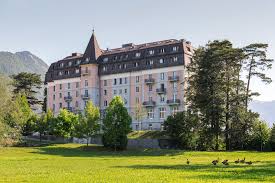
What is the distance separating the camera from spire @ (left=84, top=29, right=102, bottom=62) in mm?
114188

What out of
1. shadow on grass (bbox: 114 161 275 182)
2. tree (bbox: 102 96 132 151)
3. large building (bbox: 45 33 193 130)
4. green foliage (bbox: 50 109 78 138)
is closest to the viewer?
shadow on grass (bbox: 114 161 275 182)

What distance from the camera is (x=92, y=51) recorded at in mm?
115438

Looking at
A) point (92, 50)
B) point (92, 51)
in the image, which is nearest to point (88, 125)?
point (92, 51)

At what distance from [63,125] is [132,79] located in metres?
25.9

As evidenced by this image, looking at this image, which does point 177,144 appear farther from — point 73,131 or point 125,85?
point 125,85

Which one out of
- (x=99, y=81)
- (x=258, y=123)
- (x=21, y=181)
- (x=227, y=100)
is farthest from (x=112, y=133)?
(x=21, y=181)

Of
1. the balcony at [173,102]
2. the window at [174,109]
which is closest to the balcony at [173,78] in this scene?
the balcony at [173,102]

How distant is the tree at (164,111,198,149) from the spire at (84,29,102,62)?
134 ft

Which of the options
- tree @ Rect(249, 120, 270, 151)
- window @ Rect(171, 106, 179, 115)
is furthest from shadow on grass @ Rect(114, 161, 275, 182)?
window @ Rect(171, 106, 179, 115)

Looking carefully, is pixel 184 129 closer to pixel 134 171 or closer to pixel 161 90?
pixel 161 90

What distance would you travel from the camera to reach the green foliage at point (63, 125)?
290 ft

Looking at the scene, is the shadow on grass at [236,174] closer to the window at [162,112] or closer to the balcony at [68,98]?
the window at [162,112]

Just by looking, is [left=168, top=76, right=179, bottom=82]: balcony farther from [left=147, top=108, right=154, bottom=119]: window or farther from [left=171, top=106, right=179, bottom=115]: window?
[left=147, top=108, right=154, bottom=119]: window

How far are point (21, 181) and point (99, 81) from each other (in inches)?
3545
